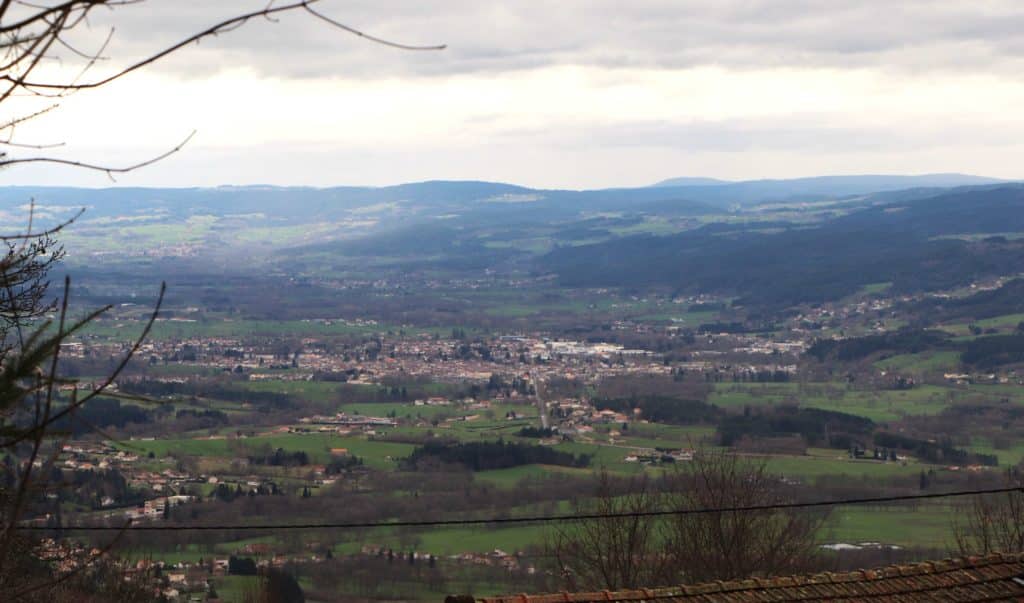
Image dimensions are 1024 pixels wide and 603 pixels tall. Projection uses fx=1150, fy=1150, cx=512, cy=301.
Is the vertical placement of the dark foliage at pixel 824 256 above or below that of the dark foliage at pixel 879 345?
above

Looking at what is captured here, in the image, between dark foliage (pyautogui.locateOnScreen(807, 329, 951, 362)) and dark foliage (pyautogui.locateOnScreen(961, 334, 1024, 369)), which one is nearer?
dark foliage (pyautogui.locateOnScreen(961, 334, 1024, 369))

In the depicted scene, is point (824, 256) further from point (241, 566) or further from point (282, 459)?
point (241, 566)

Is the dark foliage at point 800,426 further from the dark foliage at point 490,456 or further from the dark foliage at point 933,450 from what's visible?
the dark foliage at point 490,456

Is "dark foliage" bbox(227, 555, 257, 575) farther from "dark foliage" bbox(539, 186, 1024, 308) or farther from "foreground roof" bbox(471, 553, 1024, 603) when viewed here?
"dark foliage" bbox(539, 186, 1024, 308)

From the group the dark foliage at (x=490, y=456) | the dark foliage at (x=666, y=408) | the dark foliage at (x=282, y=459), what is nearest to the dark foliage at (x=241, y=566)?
the dark foliage at (x=490, y=456)

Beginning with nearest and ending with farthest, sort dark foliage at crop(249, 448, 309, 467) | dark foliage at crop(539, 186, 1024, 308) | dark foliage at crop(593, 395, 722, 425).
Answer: dark foliage at crop(249, 448, 309, 467)
dark foliage at crop(593, 395, 722, 425)
dark foliage at crop(539, 186, 1024, 308)

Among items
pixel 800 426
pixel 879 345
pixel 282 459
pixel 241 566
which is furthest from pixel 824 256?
pixel 241 566

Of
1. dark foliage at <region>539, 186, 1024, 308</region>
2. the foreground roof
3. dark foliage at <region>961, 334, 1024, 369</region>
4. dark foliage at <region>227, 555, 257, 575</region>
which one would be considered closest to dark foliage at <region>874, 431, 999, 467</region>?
dark foliage at <region>961, 334, 1024, 369</region>

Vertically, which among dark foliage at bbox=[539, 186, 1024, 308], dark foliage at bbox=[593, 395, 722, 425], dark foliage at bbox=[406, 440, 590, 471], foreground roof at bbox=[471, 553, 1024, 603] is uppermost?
foreground roof at bbox=[471, 553, 1024, 603]

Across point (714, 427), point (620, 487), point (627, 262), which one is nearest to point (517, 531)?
point (620, 487)
